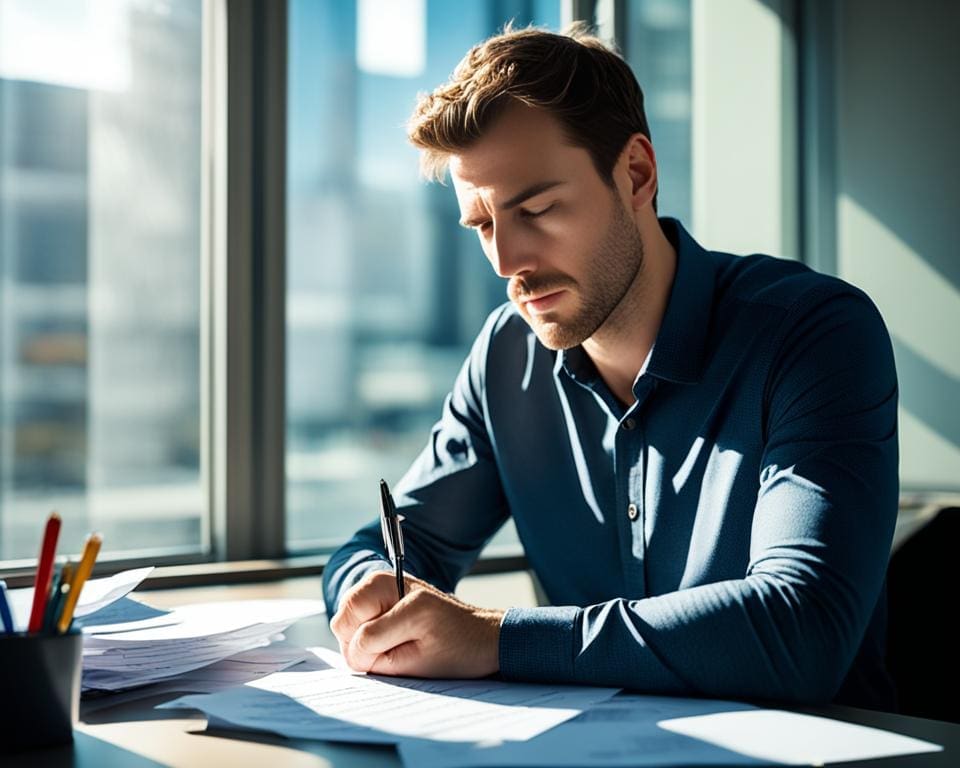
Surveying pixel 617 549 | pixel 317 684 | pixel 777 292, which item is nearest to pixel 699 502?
pixel 617 549

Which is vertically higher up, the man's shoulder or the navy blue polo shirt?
the man's shoulder

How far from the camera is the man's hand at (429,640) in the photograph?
1.00m

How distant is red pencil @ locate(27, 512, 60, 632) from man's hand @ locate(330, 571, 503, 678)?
295 mm

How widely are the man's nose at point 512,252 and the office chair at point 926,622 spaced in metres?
0.83

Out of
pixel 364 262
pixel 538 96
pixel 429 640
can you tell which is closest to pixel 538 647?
pixel 429 640

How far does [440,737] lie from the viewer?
0.81m

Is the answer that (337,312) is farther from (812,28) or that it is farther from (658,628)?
(812,28)

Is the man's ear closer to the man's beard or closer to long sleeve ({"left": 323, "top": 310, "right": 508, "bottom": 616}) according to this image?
the man's beard

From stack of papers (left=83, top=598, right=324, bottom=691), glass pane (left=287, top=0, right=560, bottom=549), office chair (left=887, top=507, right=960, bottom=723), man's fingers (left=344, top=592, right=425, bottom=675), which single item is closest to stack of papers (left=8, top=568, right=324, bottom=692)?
stack of papers (left=83, top=598, right=324, bottom=691)

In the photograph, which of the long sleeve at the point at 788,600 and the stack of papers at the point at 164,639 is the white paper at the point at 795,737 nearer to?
the long sleeve at the point at 788,600

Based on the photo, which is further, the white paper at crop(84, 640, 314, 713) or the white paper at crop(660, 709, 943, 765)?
the white paper at crop(84, 640, 314, 713)

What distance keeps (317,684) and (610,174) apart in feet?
2.55

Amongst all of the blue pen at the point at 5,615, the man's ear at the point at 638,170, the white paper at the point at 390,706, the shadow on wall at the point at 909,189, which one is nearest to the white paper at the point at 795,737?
the white paper at the point at 390,706

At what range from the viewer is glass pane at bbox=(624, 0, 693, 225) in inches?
101
